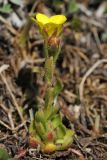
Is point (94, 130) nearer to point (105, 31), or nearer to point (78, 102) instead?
point (78, 102)

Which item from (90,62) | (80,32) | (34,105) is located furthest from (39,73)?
(80,32)

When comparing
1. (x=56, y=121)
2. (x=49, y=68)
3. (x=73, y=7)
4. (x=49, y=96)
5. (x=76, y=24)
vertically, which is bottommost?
(x=56, y=121)

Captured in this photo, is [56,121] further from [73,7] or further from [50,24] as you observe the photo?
[73,7]

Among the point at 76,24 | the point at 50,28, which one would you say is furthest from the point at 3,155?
the point at 76,24

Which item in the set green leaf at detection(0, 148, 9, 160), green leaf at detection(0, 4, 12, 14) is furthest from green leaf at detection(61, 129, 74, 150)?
green leaf at detection(0, 4, 12, 14)

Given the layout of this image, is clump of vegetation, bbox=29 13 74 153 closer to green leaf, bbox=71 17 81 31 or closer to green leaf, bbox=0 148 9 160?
green leaf, bbox=0 148 9 160
